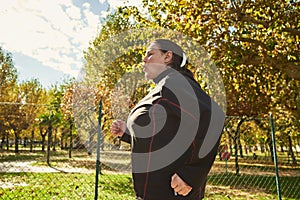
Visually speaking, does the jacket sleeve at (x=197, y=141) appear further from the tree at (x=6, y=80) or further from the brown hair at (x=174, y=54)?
the tree at (x=6, y=80)

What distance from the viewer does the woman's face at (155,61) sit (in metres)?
2.12

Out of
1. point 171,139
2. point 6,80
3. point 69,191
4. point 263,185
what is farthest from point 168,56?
point 6,80

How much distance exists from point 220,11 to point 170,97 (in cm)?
701

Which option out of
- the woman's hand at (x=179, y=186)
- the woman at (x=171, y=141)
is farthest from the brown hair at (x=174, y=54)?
the woman's hand at (x=179, y=186)

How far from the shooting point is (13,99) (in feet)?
82.7

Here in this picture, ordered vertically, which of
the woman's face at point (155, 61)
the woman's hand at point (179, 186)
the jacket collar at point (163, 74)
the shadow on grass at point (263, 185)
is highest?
the woman's face at point (155, 61)

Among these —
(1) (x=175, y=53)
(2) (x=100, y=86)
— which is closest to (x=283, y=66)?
(1) (x=175, y=53)

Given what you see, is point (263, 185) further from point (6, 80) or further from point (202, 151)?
point (6, 80)

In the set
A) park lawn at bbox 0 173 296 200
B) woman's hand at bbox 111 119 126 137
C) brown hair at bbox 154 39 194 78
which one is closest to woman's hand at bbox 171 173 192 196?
woman's hand at bbox 111 119 126 137

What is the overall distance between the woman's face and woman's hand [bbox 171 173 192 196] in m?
0.80

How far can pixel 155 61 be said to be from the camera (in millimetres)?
2133

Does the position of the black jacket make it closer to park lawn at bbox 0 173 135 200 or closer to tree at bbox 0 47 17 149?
park lawn at bbox 0 173 135 200

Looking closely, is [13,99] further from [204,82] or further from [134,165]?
[134,165]

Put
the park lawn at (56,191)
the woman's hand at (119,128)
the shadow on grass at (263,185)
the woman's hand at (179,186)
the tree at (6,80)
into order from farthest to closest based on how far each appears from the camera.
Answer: the tree at (6,80) < the shadow on grass at (263,185) < the park lawn at (56,191) < the woman's hand at (119,128) < the woman's hand at (179,186)
